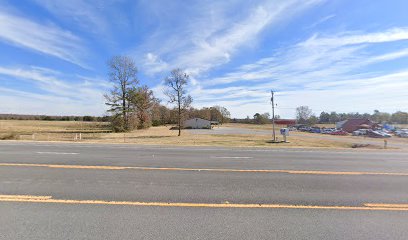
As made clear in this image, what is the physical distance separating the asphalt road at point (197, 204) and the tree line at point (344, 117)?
14690 centimetres

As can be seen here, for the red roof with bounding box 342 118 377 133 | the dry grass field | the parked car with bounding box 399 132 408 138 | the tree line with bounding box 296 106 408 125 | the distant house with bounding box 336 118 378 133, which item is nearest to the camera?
the dry grass field

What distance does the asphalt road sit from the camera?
4.31 meters

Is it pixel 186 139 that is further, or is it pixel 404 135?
pixel 404 135

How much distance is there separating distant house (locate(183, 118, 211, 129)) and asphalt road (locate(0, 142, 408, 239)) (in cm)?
9007

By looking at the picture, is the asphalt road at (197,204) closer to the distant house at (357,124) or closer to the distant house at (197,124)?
the distant house at (197,124)

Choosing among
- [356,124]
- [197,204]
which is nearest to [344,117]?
[356,124]

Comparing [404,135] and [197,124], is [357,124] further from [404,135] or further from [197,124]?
[197,124]

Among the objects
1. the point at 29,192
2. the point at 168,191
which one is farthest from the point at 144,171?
the point at 29,192

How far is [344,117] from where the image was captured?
512 ft

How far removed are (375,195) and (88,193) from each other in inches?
248

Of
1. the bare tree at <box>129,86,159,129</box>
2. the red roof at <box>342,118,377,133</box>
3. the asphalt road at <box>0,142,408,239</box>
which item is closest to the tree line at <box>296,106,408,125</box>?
the red roof at <box>342,118,377,133</box>

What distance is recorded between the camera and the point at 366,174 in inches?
363

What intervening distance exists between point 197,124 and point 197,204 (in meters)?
95.5

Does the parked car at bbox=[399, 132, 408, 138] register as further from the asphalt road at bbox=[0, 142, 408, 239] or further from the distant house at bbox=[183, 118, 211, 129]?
the asphalt road at bbox=[0, 142, 408, 239]
